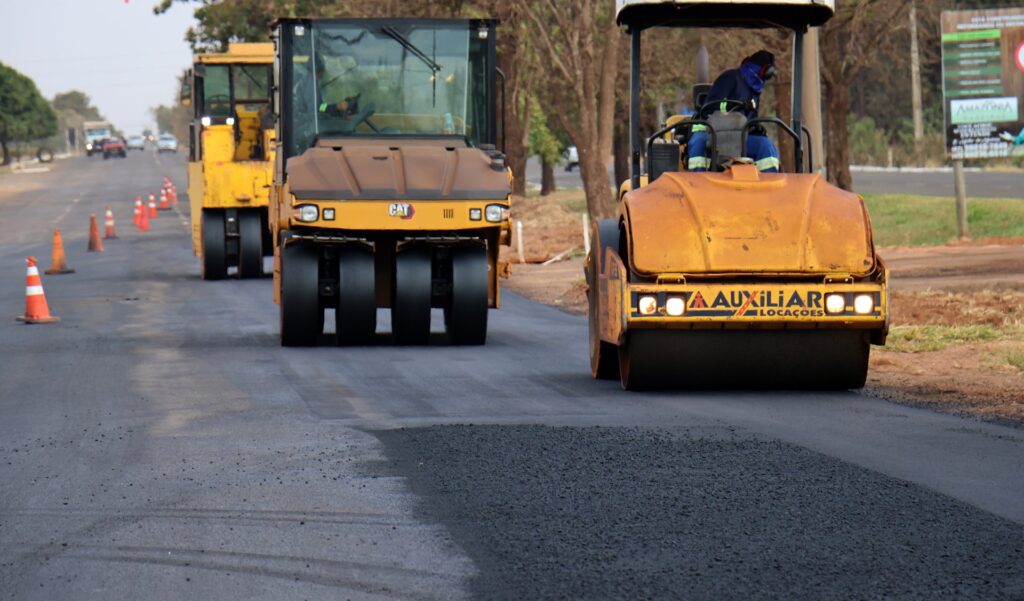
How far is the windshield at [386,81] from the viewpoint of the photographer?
53.0 feet

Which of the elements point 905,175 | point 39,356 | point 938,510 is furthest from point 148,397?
point 905,175

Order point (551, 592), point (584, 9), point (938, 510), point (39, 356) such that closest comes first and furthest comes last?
point (551, 592) < point (938, 510) < point (39, 356) < point (584, 9)

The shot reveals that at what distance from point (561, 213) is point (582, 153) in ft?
30.5

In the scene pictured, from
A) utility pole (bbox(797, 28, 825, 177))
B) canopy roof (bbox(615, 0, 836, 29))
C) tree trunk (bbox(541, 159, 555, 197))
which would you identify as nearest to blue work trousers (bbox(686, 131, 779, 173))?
canopy roof (bbox(615, 0, 836, 29))

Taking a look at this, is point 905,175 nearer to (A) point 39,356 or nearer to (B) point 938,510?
(A) point 39,356

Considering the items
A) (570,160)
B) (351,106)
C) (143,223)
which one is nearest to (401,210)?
(351,106)

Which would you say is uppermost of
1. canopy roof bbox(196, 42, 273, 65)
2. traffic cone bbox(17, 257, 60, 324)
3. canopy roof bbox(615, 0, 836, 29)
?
canopy roof bbox(196, 42, 273, 65)

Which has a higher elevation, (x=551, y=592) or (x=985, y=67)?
(x=985, y=67)

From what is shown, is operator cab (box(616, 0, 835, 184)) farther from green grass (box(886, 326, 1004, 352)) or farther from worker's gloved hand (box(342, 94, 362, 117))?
worker's gloved hand (box(342, 94, 362, 117))

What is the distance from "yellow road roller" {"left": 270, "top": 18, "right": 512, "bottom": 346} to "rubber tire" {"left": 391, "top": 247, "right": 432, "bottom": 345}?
0.04 ft

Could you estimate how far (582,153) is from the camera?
98.6 feet

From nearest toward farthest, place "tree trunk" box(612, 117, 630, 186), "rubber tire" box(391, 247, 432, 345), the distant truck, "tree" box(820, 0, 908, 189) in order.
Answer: "rubber tire" box(391, 247, 432, 345) → "tree" box(820, 0, 908, 189) → "tree trunk" box(612, 117, 630, 186) → the distant truck

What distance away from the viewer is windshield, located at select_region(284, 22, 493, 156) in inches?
636

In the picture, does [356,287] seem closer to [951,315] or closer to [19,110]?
[951,315]
